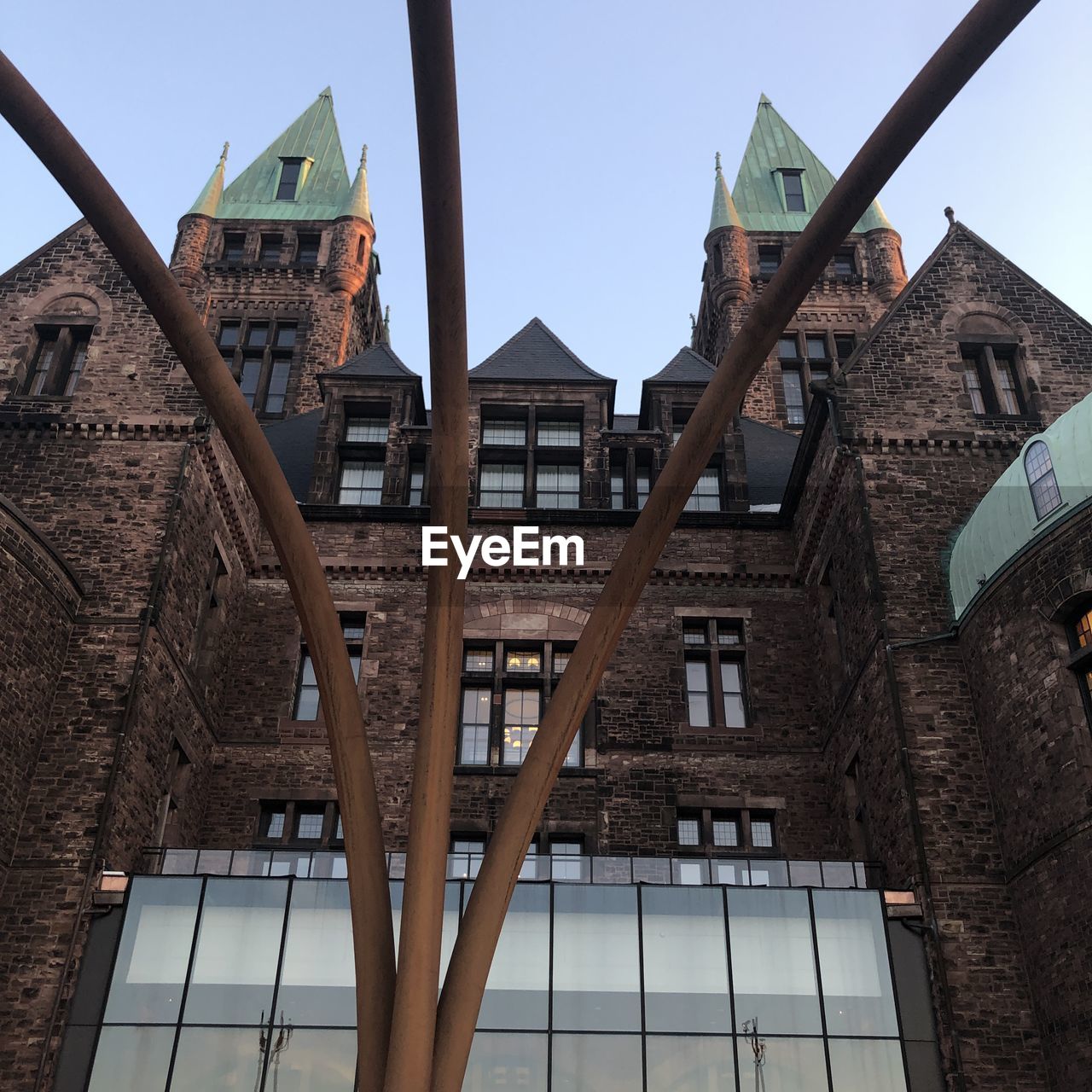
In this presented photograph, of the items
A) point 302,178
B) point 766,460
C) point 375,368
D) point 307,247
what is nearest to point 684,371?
point 766,460

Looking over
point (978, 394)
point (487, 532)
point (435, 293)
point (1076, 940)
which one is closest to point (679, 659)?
point (487, 532)

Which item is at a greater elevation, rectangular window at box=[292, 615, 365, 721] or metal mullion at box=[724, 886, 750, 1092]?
rectangular window at box=[292, 615, 365, 721]

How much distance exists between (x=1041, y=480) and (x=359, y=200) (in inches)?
1324

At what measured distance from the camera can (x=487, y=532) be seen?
25312 mm

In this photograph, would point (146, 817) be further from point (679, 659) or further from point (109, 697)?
point (679, 659)

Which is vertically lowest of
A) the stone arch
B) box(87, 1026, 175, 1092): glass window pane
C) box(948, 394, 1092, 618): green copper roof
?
box(87, 1026, 175, 1092): glass window pane

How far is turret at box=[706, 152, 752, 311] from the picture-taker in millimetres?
41969

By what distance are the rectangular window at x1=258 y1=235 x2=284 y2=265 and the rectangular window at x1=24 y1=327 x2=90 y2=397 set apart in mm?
21198

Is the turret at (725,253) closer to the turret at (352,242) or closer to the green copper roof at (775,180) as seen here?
the green copper roof at (775,180)

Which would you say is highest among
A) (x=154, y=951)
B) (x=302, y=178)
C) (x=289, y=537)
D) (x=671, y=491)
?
(x=302, y=178)

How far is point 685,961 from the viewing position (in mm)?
16609

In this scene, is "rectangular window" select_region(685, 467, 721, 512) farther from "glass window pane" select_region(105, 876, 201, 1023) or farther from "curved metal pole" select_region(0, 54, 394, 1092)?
"curved metal pole" select_region(0, 54, 394, 1092)

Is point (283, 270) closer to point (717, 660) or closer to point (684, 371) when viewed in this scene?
point (684, 371)

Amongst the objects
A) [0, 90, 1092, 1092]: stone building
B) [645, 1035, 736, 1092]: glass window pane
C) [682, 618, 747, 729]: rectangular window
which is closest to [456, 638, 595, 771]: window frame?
[0, 90, 1092, 1092]: stone building
